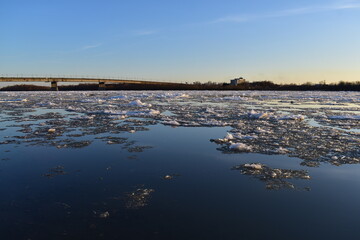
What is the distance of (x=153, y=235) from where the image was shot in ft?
8.63

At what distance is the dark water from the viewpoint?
8.97 feet

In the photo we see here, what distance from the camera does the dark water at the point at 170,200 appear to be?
2733mm

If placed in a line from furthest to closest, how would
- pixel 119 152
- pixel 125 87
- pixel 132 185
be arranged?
pixel 125 87 < pixel 119 152 < pixel 132 185

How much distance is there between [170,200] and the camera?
3438 mm

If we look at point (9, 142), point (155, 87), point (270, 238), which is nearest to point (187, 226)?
point (270, 238)

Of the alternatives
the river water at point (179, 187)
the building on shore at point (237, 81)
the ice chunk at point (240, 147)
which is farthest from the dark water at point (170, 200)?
the building on shore at point (237, 81)

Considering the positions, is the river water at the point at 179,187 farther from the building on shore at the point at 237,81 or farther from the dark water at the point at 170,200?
the building on shore at the point at 237,81

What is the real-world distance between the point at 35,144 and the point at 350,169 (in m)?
6.49

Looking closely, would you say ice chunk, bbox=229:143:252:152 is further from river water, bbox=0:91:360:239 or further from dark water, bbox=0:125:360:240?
dark water, bbox=0:125:360:240

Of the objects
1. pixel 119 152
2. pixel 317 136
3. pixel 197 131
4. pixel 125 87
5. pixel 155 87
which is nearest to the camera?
pixel 119 152

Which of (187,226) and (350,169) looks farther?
(350,169)

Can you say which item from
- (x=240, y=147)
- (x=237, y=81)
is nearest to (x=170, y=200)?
(x=240, y=147)

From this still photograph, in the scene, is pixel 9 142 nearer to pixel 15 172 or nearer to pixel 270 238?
pixel 15 172

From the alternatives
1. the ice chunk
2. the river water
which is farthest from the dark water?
the ice chunk
